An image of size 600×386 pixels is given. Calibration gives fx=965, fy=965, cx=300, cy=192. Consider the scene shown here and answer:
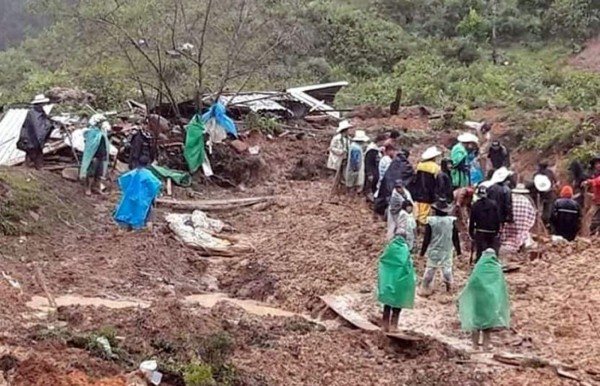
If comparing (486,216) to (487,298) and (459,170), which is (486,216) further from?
(459,170)

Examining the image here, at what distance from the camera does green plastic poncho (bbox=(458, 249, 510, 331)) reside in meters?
9.80

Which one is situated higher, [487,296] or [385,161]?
[385,161]

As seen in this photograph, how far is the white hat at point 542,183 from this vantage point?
46.2 ft

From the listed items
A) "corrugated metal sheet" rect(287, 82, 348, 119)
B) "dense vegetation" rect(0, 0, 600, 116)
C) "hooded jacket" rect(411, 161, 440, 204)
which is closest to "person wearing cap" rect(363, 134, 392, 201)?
"hooded jacket" rect(411, 161, 440, 204)

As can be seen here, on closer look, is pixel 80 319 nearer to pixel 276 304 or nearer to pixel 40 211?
pixel 276 304

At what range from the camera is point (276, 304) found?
12.5 meters

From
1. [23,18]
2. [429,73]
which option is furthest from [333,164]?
[23,18]

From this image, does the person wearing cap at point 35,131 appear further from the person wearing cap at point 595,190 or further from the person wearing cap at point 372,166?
the person wearing cap at point 595,190

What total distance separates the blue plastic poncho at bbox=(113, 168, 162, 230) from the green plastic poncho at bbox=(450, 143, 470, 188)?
14.9ft

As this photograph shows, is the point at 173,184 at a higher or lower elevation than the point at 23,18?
lower

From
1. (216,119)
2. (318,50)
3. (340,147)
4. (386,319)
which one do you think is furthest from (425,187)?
(318,50)

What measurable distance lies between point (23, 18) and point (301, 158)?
3400 cm

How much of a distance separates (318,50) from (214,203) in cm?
1923

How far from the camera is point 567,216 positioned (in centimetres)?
1355
